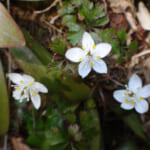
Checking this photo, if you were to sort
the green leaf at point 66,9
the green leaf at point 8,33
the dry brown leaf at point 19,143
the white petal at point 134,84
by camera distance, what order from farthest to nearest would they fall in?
Result: the dry brown leaf at point 19,143
the green leaf at point 66,9
the white petal at point 134,84
the green leaf at point 8,33

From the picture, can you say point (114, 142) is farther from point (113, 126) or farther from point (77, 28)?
point (77, 28)

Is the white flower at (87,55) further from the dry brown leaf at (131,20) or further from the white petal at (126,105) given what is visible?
the dry brown leaf at (131,20)

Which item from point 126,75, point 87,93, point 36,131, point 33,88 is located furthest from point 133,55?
point 36,131

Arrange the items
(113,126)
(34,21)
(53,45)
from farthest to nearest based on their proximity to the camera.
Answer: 1. (113,126)
2. (34,21)
3. (53,45)

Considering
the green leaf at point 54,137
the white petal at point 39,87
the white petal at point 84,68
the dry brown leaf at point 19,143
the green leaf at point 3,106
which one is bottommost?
the dry brown leaf at point 19,143

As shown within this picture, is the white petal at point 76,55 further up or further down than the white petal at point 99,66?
further up

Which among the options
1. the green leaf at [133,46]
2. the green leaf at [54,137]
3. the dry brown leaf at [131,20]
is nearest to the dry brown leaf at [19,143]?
the green leaf at [54,137]
